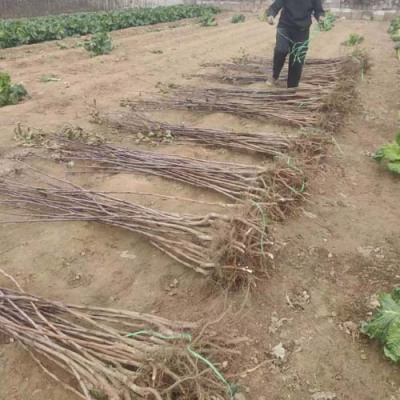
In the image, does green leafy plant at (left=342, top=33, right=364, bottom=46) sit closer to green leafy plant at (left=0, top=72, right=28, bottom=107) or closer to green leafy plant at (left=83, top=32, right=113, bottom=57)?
green leafy plant at (left=83, top=32, right=113, bottom=57)

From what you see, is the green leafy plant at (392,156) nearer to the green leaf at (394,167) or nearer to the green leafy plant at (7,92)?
the green leaf at (394,167)

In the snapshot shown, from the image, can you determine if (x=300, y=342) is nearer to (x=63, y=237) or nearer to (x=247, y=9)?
(x=63, y=237)

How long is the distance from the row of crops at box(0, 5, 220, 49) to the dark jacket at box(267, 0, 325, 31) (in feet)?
26.7

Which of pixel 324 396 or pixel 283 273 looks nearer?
pixel 324 396

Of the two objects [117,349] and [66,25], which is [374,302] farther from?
[66,25]

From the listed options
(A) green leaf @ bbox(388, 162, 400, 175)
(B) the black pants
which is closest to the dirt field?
(A) green leaf @ bbox(388, 162, 400, 175)

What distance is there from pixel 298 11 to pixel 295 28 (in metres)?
0.25

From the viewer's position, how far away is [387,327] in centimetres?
235

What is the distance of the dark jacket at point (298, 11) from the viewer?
247 inches

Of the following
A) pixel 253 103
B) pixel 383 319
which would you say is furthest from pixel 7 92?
pixel 383 319

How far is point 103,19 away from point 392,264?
602 inches

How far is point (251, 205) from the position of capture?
3.16 metres

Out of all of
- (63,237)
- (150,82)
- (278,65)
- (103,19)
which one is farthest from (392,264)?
(103,19)

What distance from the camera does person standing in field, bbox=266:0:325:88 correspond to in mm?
6301
